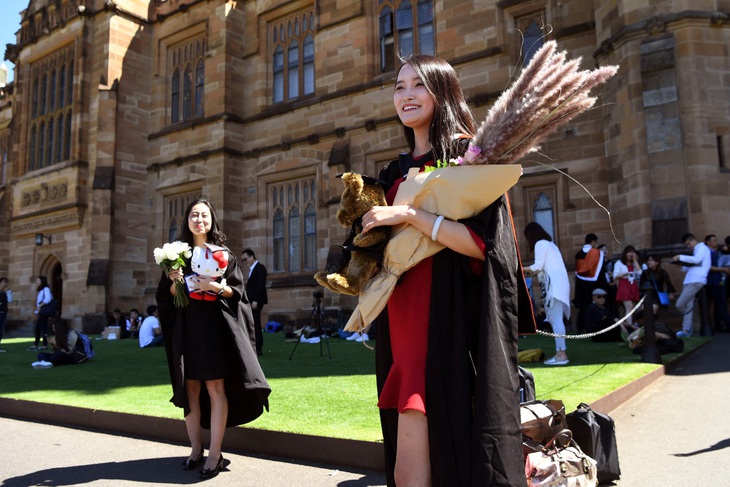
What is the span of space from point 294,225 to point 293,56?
5.45m

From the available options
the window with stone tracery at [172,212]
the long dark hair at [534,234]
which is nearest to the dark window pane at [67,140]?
the window with stone tracery at [172,212]

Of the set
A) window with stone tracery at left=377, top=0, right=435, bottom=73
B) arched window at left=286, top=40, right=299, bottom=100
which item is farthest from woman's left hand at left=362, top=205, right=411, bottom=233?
arched window at left=286, top=40, right=299, bottom=100

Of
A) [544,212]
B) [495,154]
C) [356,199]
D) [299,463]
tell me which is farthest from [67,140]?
[495,154]

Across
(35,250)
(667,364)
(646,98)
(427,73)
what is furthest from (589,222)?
(35,250)

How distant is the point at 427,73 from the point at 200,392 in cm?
309

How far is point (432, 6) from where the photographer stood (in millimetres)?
16141

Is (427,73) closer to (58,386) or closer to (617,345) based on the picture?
(58,386)

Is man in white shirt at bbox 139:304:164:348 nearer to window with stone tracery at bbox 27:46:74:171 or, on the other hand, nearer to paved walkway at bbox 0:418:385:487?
paved walkway at bbox 0:418:385:487

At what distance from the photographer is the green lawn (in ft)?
16.2

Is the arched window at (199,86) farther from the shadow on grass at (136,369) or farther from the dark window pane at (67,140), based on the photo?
the shadow on grass at (136,369)

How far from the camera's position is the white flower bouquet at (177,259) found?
4.05 metres

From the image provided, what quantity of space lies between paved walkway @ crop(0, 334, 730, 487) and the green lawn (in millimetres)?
296

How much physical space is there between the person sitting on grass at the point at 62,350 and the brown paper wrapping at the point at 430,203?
9271 millimetres

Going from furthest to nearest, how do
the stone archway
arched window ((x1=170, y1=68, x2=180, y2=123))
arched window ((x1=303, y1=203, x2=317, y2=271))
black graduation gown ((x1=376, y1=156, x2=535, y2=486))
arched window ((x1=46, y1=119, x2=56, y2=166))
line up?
arched window ((x1=46, y1=119, x2=56, y2=166))
the stone archway
arched window ((x1=170, y1=68, x2=180, y2=123))
arched window ((x1=303, y1=203, x2=317, y2=271))
black graduation gown ((x1=376, y1=156, x2=535, y2=486))
